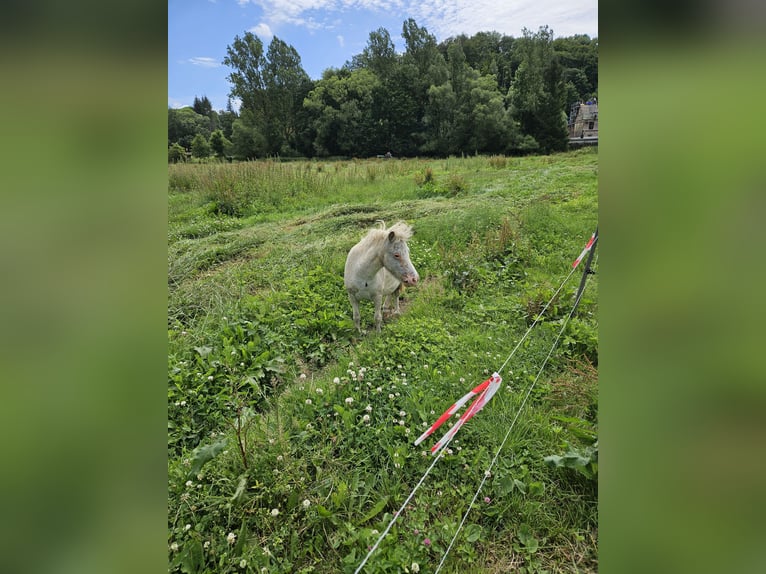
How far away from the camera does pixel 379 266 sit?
4199mm

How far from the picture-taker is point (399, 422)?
2.57m

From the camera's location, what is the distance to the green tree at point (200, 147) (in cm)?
1597

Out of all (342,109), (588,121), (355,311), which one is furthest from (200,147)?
(588,121)

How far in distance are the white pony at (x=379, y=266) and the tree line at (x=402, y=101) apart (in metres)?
16.4

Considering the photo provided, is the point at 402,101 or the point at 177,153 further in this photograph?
the point at 402,101

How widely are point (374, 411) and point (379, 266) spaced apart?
1.88 metres

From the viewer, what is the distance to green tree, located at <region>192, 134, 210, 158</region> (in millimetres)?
15969

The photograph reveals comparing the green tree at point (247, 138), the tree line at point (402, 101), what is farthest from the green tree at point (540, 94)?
the green tree at point (247, 138)

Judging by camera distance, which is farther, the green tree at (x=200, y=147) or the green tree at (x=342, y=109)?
the green tree at (x=342, y=109)

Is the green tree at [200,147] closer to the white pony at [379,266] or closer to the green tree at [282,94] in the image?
the green tree at [282,94]

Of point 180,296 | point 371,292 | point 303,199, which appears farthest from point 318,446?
point 303,199

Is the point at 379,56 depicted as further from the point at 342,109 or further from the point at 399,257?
the point at 399,257
